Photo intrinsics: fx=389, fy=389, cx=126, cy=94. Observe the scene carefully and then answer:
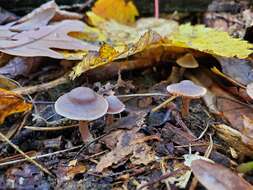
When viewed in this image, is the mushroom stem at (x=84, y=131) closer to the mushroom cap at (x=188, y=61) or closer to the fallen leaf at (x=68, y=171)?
the fallen leaf at (x=68, y=171)

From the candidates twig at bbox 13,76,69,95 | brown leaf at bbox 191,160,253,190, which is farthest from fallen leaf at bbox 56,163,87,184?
twig at bbox 13,76,69,95

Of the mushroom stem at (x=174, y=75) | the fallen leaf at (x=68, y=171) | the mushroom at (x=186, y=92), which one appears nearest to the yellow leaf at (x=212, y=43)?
the mushroom stem at (x=174, y=75)

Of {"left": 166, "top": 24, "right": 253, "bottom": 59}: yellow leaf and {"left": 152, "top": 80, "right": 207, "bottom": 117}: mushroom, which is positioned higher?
{"left": 166, "top": 24, "right": 253, "bottom": 59}: yellow leaf

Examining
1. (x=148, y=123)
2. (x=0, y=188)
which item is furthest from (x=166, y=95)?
(x=0, y=188)

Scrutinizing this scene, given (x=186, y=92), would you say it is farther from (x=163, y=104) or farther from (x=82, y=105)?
(x=82, y=105)

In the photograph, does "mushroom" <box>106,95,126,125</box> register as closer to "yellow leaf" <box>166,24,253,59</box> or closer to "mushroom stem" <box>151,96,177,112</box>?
"mushroom stem" <box>151,96,177,112</box>

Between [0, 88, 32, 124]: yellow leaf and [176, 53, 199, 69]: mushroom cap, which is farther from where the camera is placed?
[176, 53, 199, 69]: mushroom cap

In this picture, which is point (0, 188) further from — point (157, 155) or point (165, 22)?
point (165, 22)
